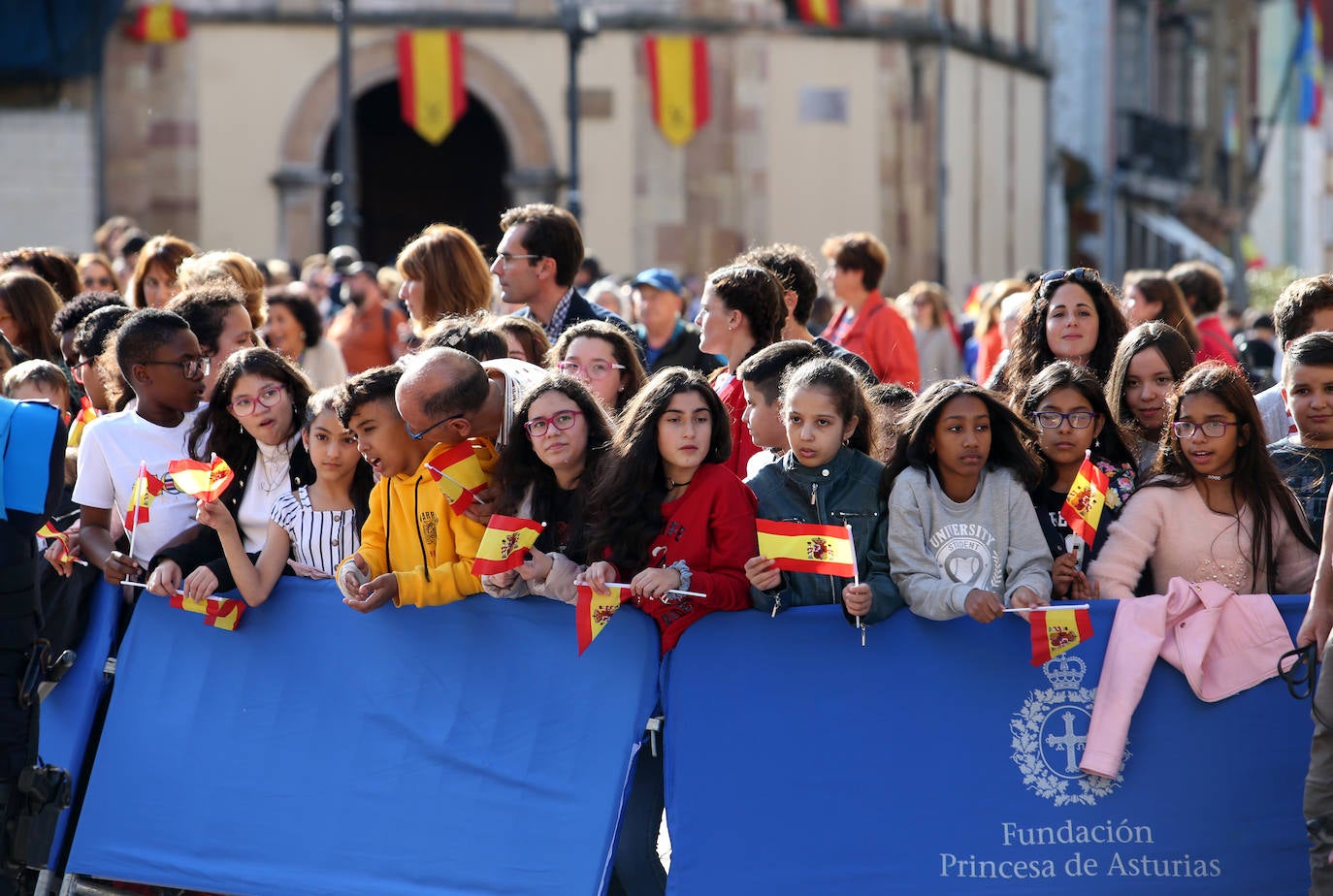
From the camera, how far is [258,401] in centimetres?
621

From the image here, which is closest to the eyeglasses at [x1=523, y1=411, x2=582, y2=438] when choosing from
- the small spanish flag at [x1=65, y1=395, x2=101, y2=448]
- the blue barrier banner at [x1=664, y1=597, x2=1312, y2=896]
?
the blue barrier banner at [x1=664, y1=597, x2=1312, y2=896]

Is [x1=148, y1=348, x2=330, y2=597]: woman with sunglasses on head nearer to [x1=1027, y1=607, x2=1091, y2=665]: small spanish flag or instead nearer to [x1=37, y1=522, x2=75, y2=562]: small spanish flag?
[x1=37, y1=522, x2=75, y2=562]: small spanish flag

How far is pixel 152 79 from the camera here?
933 inches

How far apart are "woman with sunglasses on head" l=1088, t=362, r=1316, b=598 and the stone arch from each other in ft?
63.6

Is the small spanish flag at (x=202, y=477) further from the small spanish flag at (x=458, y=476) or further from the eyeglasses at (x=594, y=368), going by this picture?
the eyeglasses at (x=594, y=368)

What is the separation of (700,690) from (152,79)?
20.2m

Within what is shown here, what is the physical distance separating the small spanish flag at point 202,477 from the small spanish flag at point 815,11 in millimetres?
20531

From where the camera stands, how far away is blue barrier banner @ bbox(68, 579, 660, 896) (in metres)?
5.33

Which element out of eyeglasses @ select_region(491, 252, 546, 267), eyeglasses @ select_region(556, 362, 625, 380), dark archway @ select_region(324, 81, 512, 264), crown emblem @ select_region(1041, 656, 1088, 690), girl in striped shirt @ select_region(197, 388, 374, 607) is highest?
dark archway @ select_region(324, 81, 512, 264)

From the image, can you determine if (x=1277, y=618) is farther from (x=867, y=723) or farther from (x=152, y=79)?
(x=152, y=79)

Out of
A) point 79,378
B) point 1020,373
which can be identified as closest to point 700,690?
point 1020,373

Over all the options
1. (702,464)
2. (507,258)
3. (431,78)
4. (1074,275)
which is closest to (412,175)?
(431,78)

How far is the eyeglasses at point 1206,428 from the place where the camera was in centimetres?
552

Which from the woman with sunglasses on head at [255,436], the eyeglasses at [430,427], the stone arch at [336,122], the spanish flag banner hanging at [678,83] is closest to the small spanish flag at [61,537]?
the woman with sunglasses on head at [255,436]
